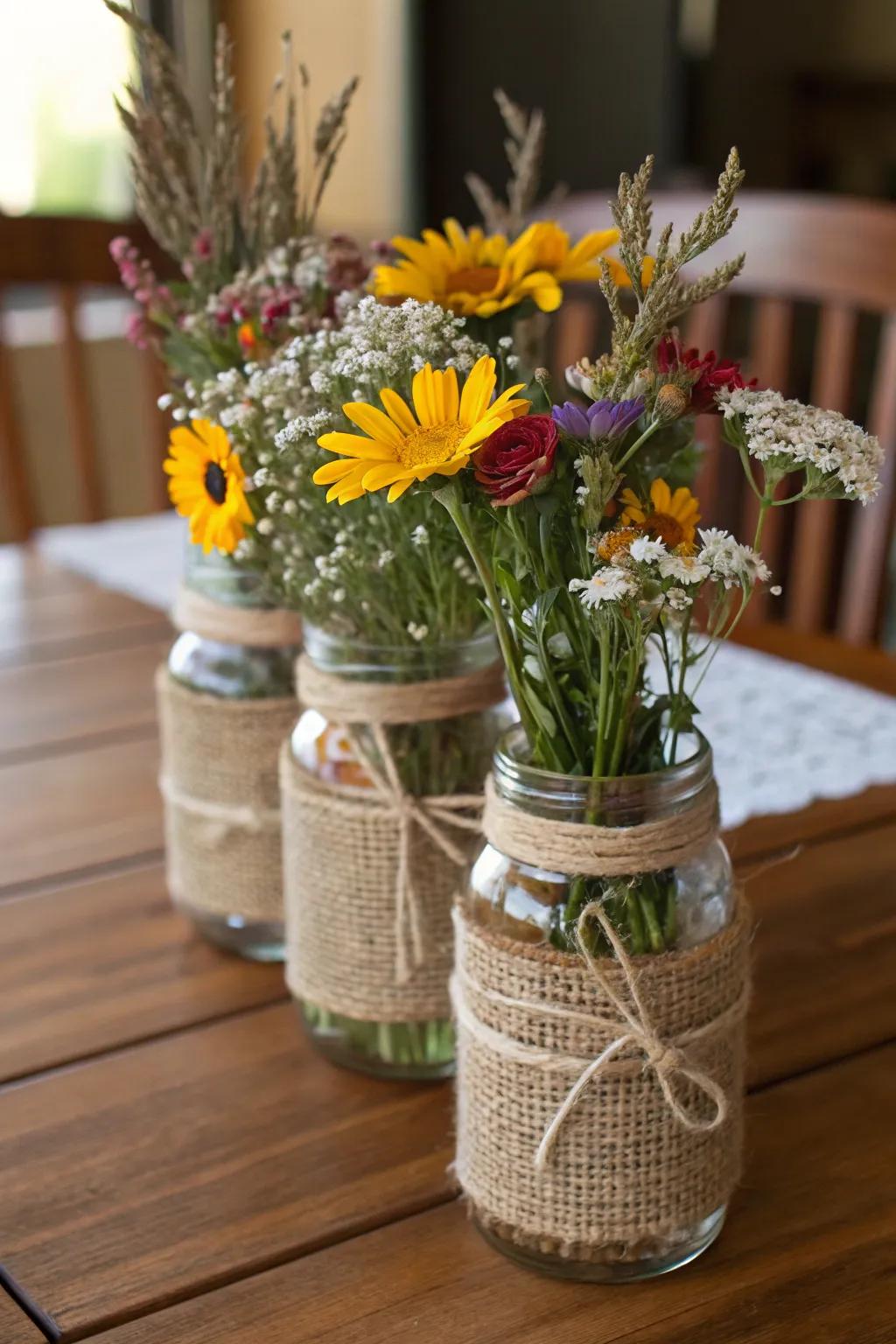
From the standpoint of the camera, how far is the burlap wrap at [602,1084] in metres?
A: 0.55

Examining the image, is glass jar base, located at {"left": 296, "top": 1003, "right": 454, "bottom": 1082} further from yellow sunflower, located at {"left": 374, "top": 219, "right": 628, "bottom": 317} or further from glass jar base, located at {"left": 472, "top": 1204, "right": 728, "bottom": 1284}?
yellow sunflower, located at {"left": 374, "top": 219, "right": 628, "bottom": 317}

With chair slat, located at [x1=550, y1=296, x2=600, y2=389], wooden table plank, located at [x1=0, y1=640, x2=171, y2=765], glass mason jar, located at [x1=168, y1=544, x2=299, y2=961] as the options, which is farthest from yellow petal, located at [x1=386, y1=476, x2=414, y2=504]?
chair slat, located at [x1=550, y1=296, x2=600, y2=389]

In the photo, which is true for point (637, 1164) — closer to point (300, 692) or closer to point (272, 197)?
point (300, 692)

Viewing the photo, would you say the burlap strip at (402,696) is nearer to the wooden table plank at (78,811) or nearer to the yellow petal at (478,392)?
the yellow petal at (478,392)

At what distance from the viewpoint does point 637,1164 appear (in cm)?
57

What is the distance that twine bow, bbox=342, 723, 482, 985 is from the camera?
69 cm

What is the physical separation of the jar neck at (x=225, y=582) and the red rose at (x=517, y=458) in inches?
12.8

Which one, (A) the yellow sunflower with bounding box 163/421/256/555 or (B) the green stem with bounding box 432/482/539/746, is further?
(A) the yellow sunflower with bounding box 163/421/256/555

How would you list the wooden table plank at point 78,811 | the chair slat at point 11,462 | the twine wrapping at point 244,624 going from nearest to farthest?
the twine wrapping at point 244,624
the wooden table plank at point 78,811
the chair slat at point 11,462

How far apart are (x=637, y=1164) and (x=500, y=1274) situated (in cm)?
7

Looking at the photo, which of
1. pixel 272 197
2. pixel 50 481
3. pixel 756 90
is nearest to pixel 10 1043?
pixel 272 197

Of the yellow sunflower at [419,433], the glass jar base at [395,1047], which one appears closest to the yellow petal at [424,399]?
the yellow sunflower at [419,433]

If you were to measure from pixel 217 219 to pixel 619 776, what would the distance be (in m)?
0.39

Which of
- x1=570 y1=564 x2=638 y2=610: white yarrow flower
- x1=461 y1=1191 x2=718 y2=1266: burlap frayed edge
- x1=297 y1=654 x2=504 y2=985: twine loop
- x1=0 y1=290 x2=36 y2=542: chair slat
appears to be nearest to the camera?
x1=570 y1=564 x2=638 y2=610: white yarrow flower
